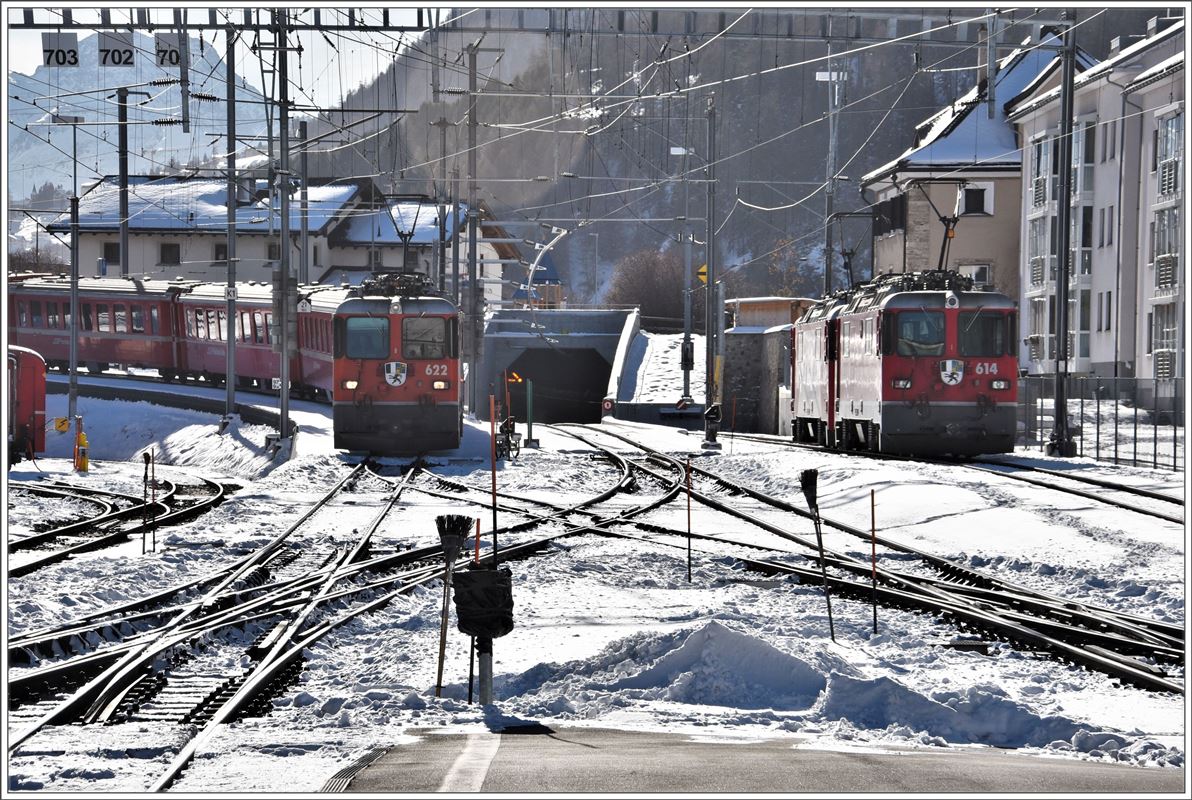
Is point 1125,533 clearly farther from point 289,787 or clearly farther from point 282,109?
point 282,109

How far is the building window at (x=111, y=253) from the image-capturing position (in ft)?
281

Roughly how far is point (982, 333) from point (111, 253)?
65831 millimetres

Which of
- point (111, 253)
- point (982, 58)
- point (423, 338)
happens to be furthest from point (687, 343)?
point (111, 253)

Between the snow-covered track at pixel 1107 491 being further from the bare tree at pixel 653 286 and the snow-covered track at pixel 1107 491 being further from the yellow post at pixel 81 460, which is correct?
the bare tree at pixel 653 286

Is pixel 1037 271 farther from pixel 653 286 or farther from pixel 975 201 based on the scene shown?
pixel 653 286

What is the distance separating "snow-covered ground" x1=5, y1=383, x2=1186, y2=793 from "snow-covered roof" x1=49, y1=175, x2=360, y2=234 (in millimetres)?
60371

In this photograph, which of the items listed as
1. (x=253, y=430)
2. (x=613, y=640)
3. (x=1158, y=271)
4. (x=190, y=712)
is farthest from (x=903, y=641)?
(x=1158, y=271)

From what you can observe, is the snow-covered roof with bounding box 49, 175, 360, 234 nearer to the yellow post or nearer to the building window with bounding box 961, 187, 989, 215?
the building window with bounding box 961, 187, 989, 215

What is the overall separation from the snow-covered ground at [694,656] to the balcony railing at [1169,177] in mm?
23566

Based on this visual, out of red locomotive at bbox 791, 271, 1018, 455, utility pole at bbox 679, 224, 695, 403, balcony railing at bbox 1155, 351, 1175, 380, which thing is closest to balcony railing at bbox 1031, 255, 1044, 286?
balcony railing at bbox 1155, 351, 1175, 380

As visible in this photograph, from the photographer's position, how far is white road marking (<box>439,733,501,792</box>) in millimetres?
7055

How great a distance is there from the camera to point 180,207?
86.4 m

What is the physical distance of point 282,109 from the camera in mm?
37469

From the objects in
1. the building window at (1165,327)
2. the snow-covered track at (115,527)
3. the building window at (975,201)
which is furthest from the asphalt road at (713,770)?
the building window at (975,201)
